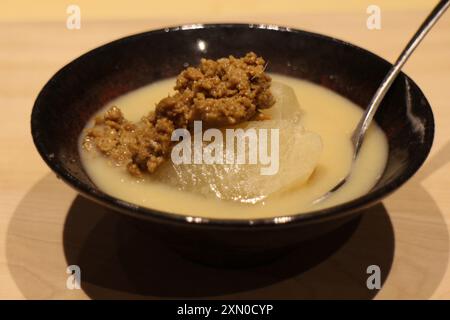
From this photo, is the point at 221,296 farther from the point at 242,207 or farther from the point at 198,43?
the point at 198,43

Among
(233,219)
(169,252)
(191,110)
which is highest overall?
(191,110)

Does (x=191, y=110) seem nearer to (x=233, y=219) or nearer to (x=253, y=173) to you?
(x=253, y=173)

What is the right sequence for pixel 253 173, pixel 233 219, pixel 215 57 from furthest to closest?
pixel 215 57 < pixel 253 173 < pixel 233 219

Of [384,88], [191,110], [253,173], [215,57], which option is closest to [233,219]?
[253,173]

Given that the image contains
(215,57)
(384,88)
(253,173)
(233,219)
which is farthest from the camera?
(215,57)

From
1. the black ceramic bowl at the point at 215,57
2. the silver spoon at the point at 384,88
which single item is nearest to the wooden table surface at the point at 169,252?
the black ceramic bowl at the point at 215,57

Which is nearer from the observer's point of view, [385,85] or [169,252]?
[169,252]

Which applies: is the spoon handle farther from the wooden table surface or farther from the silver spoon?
the wooden table surface
